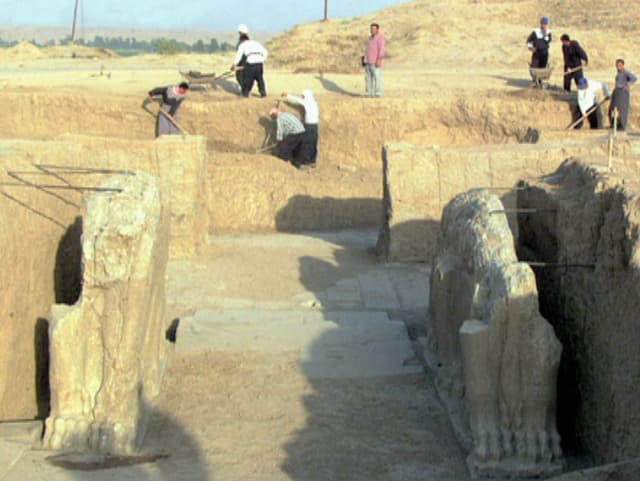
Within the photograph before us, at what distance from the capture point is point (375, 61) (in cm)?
1698

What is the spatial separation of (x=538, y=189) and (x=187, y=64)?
18.2 metres

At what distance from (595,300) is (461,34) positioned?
20723mm

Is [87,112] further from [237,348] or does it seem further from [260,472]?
[260,472]

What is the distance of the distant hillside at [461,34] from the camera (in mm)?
23859

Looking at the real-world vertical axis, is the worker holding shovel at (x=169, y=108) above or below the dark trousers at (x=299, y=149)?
above

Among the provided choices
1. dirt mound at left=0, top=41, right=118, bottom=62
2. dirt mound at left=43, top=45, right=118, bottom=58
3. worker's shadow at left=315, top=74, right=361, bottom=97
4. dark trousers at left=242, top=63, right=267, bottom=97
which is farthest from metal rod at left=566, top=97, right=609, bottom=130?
dirt mound at left=43, top=45, right=118, bottom=58

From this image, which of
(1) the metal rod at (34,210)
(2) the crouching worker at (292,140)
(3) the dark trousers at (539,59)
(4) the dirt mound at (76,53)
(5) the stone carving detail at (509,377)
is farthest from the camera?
(4) the dirt mound at (76,53)

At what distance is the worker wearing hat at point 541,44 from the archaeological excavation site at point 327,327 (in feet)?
23.1

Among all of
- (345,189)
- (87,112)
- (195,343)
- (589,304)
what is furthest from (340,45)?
(589,304)

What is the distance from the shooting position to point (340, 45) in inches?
1042

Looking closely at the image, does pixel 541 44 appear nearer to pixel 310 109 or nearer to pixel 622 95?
pixel 622 95

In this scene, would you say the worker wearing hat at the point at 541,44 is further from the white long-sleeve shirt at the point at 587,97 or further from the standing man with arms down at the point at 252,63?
the standing man with arms down at the point at 252,63

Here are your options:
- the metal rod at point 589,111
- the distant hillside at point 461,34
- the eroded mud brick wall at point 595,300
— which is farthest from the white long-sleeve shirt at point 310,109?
the eroded mud brick wall at point 595,300

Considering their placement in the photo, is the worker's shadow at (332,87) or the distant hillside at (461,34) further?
the distant hillside at (461,34)
